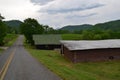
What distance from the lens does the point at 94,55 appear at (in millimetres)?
42156

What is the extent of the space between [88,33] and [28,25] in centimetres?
3084

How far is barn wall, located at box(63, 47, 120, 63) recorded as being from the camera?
41.0 meters

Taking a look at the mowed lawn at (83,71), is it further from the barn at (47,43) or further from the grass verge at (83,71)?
the barn at (47,43)

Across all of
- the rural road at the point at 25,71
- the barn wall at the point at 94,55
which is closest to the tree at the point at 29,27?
the barn wall at the point at 94,55

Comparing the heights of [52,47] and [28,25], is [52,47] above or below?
below

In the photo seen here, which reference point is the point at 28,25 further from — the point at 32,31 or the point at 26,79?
the point at 26,79

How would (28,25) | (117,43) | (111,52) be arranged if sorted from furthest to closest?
(28,25) < (117,43) < (111,52)

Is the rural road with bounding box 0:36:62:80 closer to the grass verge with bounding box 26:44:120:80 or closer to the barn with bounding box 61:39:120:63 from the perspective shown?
the grass verge with bounding box 26:44:120:80

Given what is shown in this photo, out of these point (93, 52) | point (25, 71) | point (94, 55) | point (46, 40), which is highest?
point (25, 71)

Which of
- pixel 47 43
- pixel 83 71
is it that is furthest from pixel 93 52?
pixel 47 43

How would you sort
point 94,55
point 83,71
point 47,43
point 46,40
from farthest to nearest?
point 46,40
point 47,43
point 94,55
point 83,71

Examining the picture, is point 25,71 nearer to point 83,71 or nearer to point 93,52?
point 83,71

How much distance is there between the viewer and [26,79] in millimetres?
17672

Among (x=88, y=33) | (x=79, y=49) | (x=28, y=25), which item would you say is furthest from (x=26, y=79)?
(x=88, y=33)
